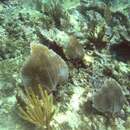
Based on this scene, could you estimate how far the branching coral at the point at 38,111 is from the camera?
11.9 ft

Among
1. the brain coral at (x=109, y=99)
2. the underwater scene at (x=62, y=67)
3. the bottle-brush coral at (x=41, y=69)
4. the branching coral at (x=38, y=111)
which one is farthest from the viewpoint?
the brain coral at (x=109, y=99)

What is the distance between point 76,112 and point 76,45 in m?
1.29

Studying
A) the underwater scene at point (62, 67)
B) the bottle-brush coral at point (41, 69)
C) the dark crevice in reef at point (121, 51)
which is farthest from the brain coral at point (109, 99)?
the dark crevice in reef at point (121, 51)

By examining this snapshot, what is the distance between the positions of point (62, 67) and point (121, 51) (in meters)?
1.83

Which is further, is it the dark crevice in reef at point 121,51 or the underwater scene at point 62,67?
the dark crevice in reef at point 121,51

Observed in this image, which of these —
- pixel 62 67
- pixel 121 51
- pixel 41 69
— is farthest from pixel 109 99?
pixel 121 51

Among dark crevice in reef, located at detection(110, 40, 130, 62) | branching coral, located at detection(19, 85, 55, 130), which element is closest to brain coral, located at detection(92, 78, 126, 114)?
branching coral, located at detection(19, 85, 55, 130)

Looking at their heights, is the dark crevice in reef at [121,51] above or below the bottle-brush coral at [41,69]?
below

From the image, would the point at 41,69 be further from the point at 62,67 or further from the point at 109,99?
the point at 109,99

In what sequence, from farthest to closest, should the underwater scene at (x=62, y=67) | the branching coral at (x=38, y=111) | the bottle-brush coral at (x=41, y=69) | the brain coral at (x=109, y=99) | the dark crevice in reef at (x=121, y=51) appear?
1. the dark crevice in reef at (x=121, y=51)
2. the brain coral at (x=109, y=99)
3. the bottle-brush coral at (x=41, y=69)
4. the underwater scene at (x=62, y=67)
5. the branching coral at (x=38, y=111)

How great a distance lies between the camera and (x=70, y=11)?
679 cm

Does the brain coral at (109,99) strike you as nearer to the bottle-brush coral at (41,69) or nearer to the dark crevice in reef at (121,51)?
the bottle-brush coral at (41,69)

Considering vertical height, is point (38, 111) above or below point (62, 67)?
below

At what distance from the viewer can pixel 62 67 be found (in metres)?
4.41
